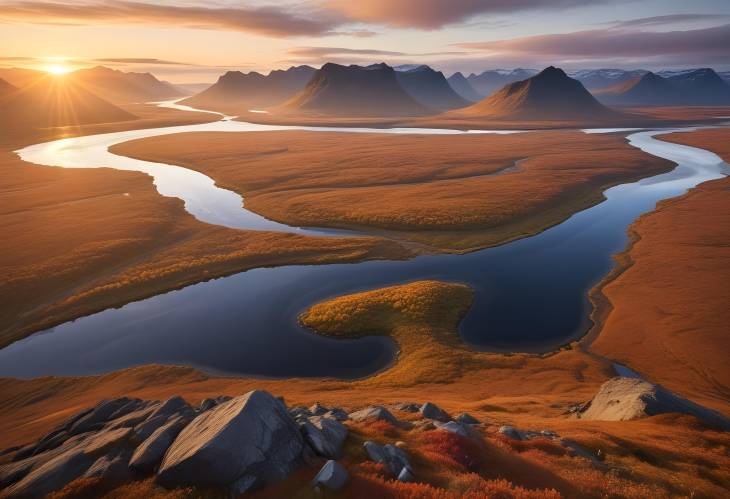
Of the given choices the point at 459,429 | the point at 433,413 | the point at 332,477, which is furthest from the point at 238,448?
the point at 433,413

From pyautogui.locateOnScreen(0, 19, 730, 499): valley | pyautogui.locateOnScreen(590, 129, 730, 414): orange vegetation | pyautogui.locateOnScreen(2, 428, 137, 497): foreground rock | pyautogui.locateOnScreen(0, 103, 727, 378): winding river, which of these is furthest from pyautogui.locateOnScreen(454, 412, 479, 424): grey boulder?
pyautogui.locateOnScreen(590, 129, 730, 414): orange vegetation

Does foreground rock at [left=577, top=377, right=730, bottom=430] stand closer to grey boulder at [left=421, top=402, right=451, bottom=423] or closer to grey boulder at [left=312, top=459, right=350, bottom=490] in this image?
grey boulder at [left=421, top=402, right=451, bottom=423]

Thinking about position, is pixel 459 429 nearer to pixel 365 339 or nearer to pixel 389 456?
pixel 389 456

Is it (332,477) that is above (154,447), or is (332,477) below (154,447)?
above

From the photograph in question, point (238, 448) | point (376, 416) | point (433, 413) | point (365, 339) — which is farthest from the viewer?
point (365, 339)

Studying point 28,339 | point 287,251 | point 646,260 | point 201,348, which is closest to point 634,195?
point 646,260

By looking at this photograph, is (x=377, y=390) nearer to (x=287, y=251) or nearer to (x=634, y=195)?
(x=287, y=251)

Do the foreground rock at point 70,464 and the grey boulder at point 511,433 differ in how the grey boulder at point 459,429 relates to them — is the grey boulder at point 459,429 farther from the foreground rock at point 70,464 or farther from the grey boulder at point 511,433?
the foreground rock at point 70,464
